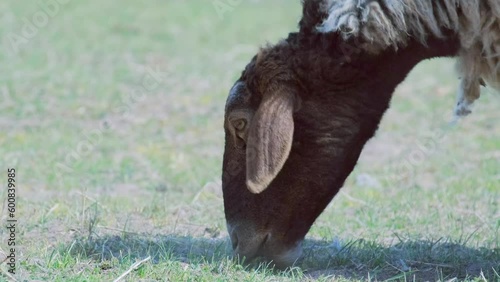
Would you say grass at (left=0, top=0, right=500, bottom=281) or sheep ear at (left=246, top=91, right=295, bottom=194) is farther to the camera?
grass at (left=0, top=0, right=500, bottom=281)

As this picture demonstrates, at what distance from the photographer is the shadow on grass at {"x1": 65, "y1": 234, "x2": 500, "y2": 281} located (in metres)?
4.99

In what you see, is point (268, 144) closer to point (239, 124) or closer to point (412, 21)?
point (239, 124)

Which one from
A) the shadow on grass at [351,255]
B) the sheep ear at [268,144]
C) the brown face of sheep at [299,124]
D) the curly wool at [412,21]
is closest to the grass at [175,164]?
the shadow on grass at [351,255]

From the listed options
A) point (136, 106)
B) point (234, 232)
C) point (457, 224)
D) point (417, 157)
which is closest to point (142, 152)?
point (136, 106)

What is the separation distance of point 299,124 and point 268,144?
277mm

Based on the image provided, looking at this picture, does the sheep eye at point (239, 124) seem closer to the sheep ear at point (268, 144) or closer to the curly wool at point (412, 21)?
the sheep ear at point (268, 144)

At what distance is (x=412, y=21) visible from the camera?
4.74 m

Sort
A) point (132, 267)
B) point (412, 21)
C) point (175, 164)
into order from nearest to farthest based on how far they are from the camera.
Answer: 1. point (132, 267)
2. point (412, 21)
3. point (175, 164)

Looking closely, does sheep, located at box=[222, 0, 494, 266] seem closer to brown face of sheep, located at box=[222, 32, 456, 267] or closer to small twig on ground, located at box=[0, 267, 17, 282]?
brown face of sheep, located at box=[222, 32, 456, 267]

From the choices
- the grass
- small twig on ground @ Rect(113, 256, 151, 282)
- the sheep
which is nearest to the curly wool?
the sheep

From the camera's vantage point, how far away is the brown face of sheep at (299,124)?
190 inches

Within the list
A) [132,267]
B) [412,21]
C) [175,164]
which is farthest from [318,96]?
[175,164]

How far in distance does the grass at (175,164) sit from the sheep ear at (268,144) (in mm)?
487

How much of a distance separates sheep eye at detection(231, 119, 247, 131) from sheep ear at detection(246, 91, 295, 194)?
209mm
